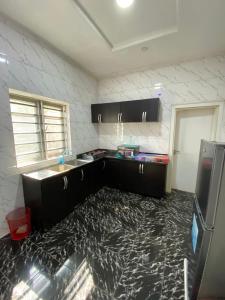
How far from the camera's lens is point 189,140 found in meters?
3.05

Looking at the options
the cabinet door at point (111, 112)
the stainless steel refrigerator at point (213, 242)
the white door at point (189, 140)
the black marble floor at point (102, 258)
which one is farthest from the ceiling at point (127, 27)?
the black marble floor at point (102, 258)

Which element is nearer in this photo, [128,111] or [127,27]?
[127,27]

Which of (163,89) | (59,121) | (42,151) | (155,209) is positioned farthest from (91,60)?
(155,209)

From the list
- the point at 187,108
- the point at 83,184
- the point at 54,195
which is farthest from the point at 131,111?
the point at 54,195

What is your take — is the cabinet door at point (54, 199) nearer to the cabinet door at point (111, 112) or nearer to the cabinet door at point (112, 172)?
the cabinet door at point (112, 172)

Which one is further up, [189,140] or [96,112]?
[96,112]

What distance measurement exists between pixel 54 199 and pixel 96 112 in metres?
2.29

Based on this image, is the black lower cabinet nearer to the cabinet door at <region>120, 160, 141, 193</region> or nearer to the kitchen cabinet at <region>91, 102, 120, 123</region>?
the cabinet door at <region>120, 160, 141, 193</region>

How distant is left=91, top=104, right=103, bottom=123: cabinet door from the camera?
136 inches

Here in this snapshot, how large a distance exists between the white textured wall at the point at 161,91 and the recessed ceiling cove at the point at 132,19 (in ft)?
3.38

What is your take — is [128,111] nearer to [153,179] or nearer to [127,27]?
[127,27]

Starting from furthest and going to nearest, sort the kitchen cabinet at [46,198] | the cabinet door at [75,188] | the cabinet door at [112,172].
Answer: the cabinet door at [112,172], the cabinet door at [75,188], the kitchen cabinet at [46,198]

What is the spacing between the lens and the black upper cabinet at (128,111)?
293cm

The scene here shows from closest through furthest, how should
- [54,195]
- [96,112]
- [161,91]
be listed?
1. [54,195]
2. [161,91]
3. [96,112]
